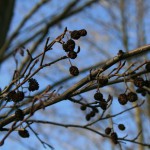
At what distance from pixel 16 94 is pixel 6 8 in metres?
2.15

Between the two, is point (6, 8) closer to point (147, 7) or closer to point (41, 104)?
point (41, 104)

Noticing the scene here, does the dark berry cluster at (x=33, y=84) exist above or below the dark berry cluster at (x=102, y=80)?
below

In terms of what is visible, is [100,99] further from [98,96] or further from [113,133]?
[113,133]

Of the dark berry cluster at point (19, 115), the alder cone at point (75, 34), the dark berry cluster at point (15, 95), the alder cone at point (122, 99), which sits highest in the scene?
the alder cone at point (75, 34)

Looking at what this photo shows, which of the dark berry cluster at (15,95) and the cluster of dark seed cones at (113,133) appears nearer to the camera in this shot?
the dark berry cluster at (15,95)

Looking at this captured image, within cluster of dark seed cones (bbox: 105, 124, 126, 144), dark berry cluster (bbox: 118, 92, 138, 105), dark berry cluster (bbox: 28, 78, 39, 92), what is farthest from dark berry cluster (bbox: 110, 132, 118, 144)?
dark berry cluster (bbox: 28, 78, 39, 92)

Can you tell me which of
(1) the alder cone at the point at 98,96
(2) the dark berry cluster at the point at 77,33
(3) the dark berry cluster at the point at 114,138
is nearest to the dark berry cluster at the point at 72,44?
(2) the dark berry cluster at the point at 77,33

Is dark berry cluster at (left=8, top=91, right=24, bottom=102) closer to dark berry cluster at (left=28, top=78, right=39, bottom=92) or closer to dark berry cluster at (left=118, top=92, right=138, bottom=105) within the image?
dark berry cluster at (left=28, top=78, right=39, bottom=92)

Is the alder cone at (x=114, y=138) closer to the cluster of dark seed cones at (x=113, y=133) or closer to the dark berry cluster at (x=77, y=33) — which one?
the cluster of dark seed cones at (x=113, y=133)

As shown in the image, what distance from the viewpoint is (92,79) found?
92 centimetres

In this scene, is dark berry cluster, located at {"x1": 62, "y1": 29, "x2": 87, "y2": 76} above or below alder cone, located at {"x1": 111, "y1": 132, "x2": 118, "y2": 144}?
above

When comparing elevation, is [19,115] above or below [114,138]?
below

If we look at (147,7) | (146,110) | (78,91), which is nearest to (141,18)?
(147,7)

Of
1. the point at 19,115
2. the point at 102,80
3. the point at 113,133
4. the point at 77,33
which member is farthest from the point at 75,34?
the point at 113,133
